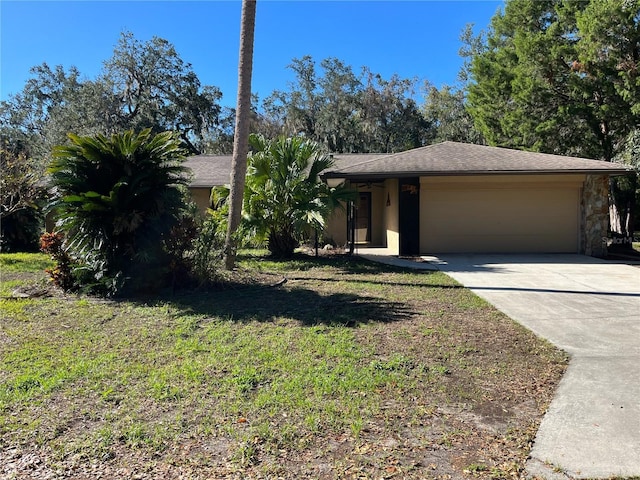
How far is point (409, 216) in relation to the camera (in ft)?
46.0

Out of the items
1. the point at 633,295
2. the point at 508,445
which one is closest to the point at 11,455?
the point at 508,445

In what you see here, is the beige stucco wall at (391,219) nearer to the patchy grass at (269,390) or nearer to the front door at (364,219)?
the front door at (364,219)

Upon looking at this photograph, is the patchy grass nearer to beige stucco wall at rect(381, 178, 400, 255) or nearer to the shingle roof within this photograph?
the shingle roof

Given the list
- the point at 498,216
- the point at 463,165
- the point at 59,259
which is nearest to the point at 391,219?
the point at 463,165

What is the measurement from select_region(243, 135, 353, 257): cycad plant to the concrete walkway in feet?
10.0

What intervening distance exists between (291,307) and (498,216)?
940cm

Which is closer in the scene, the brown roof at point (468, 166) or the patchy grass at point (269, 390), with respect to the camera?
the patchy grass at point (269, 390)

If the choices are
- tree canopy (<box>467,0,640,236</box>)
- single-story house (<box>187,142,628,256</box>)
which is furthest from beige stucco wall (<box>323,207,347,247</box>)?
tree canopy (<box>467,0,640,236</box>)

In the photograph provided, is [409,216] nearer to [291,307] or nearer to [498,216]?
[498,216]

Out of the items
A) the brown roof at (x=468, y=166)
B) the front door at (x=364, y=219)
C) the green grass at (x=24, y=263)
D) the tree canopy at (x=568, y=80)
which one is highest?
the tree canopy at (x=568, y=80)

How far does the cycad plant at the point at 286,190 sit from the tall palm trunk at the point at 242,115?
1589 millimetres

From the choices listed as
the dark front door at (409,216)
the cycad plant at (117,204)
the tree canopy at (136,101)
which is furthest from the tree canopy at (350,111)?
the cycad plant at (117,204)

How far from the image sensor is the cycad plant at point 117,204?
7.46 m

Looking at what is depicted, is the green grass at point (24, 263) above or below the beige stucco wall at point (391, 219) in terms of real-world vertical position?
below
